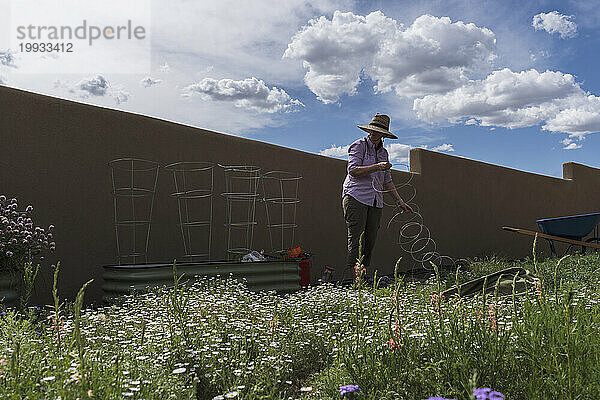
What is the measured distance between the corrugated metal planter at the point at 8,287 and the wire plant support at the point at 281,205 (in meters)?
3.08

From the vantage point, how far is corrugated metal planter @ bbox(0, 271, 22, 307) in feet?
13.2

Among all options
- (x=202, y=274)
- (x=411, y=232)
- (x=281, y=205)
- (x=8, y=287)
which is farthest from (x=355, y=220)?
(x=411, y=232)

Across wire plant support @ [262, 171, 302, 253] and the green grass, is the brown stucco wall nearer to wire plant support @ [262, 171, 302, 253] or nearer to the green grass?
wire plant support @ [262, 171, 302, 253]

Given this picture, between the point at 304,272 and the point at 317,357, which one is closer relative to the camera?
the point at 317,357

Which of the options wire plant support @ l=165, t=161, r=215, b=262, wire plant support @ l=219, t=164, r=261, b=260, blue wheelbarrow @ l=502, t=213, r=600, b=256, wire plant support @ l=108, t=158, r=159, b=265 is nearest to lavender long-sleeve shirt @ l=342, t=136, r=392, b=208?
wire plant support @ l=219, t=164, r=261, b=260

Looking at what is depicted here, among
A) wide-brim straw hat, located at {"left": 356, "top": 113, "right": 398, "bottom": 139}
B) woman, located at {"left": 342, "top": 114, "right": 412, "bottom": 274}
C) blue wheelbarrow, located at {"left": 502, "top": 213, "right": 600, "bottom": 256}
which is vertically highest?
wide-brim straw hat, located at {"left": 356, "top": 113, "right": 398, "bottom": 139}

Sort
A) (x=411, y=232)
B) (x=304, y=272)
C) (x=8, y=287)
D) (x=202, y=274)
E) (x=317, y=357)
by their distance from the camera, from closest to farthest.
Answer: (x=317, y=357), (x=8, y=287), (x=202, y=274), (x=304, y=272), (x=411, y=232)

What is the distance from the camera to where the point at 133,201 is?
5.43 metres

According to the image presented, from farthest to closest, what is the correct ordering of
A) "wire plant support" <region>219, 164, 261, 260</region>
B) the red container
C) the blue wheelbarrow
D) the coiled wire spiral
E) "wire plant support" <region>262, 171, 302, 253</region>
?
the coiled wire spiral
the blue wheelbarrow
"wire plant support" <region>262, 171, 302, 253</region>
"wire plant support" <region>219, 164, 261, 260</region>
the red container

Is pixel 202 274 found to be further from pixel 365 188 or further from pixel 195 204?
pixel 365 188

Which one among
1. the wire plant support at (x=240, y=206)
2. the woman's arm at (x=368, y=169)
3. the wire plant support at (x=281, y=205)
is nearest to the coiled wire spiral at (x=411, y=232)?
the wire plant support at (x=281, y=205)

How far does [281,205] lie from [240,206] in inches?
26.4

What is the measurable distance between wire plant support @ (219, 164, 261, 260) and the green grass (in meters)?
2.98

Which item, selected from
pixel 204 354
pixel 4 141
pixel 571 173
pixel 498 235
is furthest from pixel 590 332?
pixel 571 173
